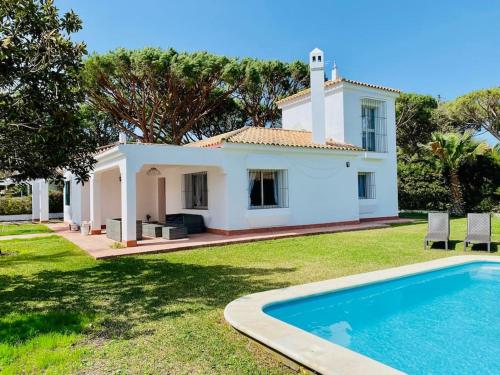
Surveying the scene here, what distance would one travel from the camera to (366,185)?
85.4 ft

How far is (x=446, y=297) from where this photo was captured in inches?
366

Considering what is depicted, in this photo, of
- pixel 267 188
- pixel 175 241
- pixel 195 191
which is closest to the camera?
pixel 175 241

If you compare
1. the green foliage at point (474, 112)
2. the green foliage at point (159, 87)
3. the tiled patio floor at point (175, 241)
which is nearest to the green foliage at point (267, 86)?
the green foliage at point (159, 87)

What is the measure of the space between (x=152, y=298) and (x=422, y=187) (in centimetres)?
2848

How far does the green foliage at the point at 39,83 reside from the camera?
8109 millimetres

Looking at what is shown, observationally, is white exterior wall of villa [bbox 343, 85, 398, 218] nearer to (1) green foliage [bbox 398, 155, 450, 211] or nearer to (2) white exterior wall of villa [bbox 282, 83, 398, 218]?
(2) white exterior wall of villa [bbox 282, 83, 398, 218]

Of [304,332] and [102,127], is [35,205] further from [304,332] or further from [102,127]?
[304,332]

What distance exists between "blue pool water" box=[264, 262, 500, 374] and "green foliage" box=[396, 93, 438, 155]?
3725 centimetres

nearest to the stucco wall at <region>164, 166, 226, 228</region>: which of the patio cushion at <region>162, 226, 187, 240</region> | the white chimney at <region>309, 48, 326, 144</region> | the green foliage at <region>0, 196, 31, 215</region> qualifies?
the patio cushion at <region>162, 226, 187, 240</region>

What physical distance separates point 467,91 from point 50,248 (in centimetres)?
4202

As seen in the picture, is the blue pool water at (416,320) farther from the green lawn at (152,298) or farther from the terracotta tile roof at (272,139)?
the terracotta tile roof at (272,139)

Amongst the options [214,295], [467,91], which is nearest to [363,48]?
[467,91]

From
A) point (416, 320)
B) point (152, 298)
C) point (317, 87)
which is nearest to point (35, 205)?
point (317, 87)

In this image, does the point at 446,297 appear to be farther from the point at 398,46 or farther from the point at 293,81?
the point at 293,81
